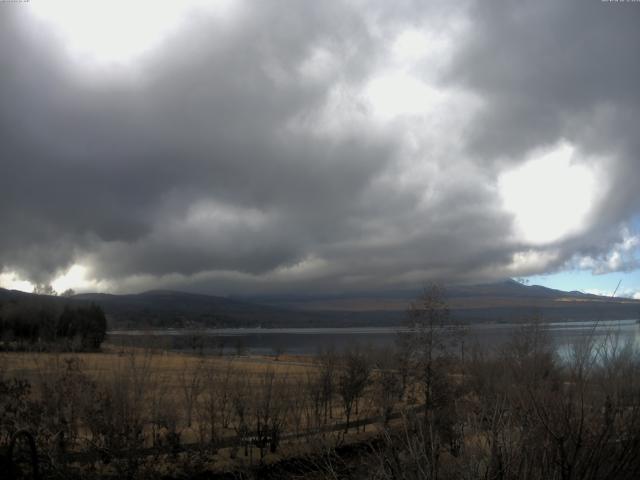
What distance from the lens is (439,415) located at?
1030 inches

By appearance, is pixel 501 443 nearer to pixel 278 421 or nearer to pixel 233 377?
pixel 278 421

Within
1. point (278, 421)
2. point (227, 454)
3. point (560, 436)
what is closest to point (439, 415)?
point (278, 421)

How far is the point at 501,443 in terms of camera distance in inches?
296

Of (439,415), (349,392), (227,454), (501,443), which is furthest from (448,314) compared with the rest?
(501,443)

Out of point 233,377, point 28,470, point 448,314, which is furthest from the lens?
point 448,314

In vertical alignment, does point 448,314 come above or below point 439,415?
above

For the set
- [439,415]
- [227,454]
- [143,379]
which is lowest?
[227,454]

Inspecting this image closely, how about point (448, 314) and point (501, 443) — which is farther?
point (448, 314)

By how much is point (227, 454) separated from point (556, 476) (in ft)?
73.3

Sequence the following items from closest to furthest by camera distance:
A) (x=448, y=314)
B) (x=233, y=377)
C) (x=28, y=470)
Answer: (x=28, y=470) < (x=233, y=377) < (x=448, y=314)

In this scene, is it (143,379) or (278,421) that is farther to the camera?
(278,421)

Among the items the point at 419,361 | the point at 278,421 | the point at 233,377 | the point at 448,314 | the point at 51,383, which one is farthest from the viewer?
the point at 448,314

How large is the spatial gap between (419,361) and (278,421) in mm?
11234

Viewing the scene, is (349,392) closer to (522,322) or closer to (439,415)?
(439,415)
